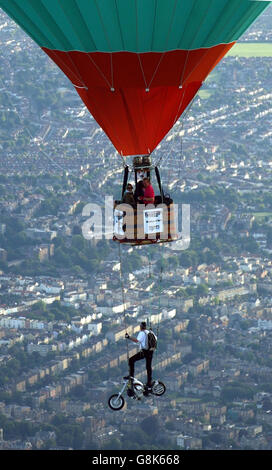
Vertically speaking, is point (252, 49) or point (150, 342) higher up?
point (252, 49)

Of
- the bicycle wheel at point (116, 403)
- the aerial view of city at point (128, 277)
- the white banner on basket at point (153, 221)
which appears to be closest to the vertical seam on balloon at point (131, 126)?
the aerial view of city at point (128, 277)

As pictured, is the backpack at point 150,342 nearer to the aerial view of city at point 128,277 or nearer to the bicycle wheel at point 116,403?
the aerial view of city at point 128,277

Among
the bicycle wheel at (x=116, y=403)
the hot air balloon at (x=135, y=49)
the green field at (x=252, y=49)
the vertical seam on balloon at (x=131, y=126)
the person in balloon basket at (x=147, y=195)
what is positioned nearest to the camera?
the bicycle wheel at (x=116, y=403)

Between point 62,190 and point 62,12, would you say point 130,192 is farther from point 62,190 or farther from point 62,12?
point 62,190

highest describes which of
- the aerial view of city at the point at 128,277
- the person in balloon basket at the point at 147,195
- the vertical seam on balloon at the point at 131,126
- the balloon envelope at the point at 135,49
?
the balloon envelope at the point at 135,49

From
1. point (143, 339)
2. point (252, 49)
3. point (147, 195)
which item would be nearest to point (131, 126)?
point (147, 195)

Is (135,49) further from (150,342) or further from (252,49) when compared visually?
(252,49)

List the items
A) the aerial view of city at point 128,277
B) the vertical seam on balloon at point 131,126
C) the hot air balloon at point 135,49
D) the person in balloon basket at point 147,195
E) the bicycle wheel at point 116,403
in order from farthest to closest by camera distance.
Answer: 1. the aerial view of city at point 128,277
2. the vertical seam on balloon at point 131,126
3. the person in balloon basket at point 147,195
4. the hot air balloon at point 135,49
5. the bicycle wheel at point 116,403
